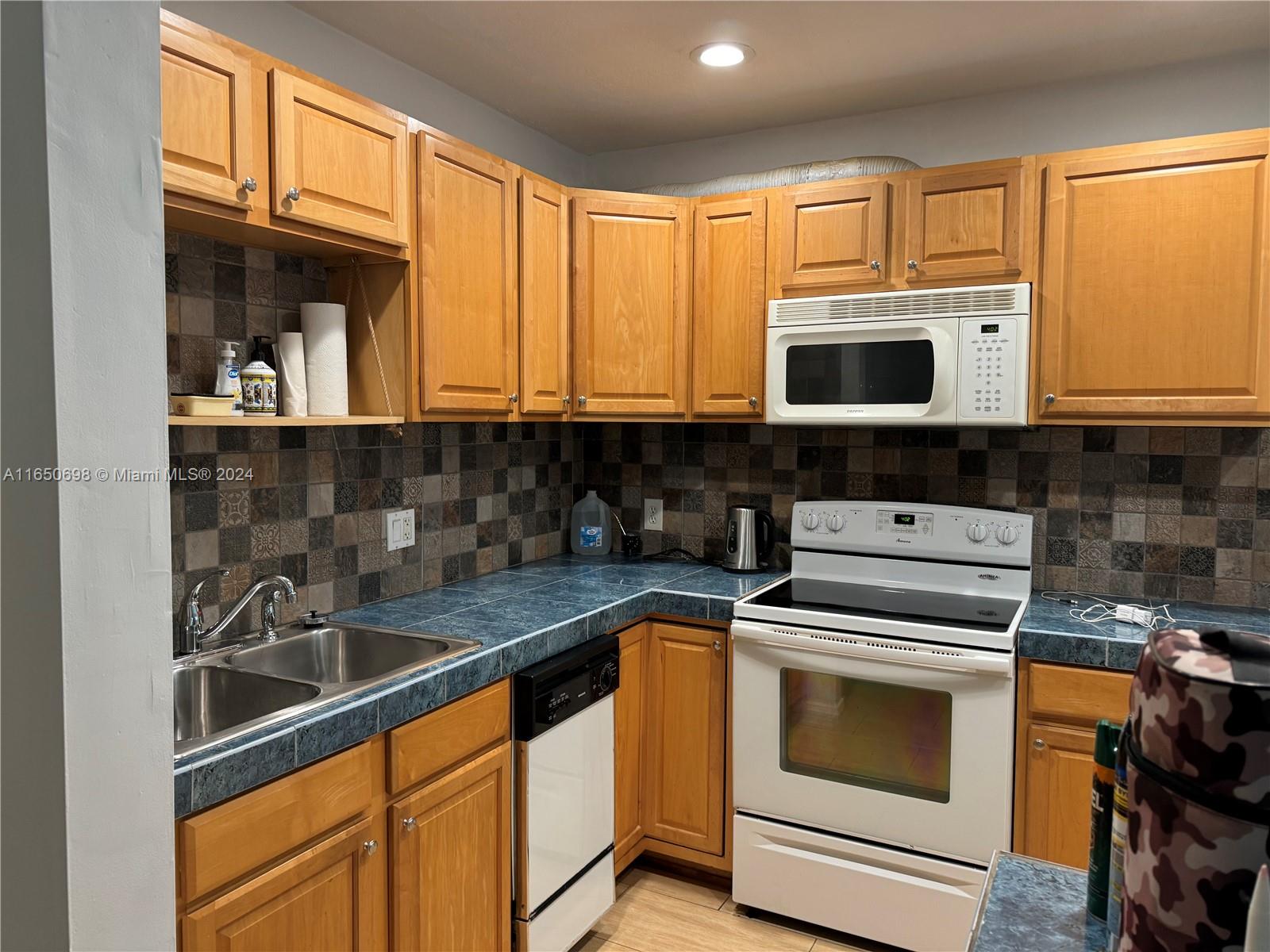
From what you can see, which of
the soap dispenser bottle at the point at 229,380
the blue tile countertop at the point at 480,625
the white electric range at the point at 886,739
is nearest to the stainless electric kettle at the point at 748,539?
the blue tile countertop at the point at 480,625

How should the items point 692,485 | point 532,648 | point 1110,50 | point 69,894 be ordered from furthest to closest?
1. point 692,485
2. point 1110,50
3. point 532,648
4. point 69,894

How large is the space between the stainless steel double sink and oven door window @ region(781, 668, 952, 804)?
1044 mm

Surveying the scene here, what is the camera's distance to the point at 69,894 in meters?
0.62

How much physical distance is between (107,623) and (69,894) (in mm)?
195

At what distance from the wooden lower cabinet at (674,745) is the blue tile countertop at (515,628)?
0.12 meters

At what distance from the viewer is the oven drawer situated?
2332 mm

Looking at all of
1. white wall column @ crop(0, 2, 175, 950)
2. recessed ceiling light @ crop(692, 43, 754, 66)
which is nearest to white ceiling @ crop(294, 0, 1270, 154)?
recessed ceiling light @ crop(692, 43, 754, 66)

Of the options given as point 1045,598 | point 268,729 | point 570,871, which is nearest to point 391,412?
point 268,729

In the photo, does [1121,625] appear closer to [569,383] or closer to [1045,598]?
[1045,598]

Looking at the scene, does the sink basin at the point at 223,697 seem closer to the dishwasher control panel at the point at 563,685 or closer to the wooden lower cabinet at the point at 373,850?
the wooden lower cabinet at the point at 373,850

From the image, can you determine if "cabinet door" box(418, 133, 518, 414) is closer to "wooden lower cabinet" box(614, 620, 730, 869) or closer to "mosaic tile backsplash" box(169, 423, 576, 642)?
"mosaic tile backsplash" box(169, 423, 576, 642)

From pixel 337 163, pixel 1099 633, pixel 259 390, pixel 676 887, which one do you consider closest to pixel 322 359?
pixel 259 390

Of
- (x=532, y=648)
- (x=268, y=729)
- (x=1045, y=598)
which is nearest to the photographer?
(x=268, y=729)

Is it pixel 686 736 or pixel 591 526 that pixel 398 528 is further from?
pixel 686 736
